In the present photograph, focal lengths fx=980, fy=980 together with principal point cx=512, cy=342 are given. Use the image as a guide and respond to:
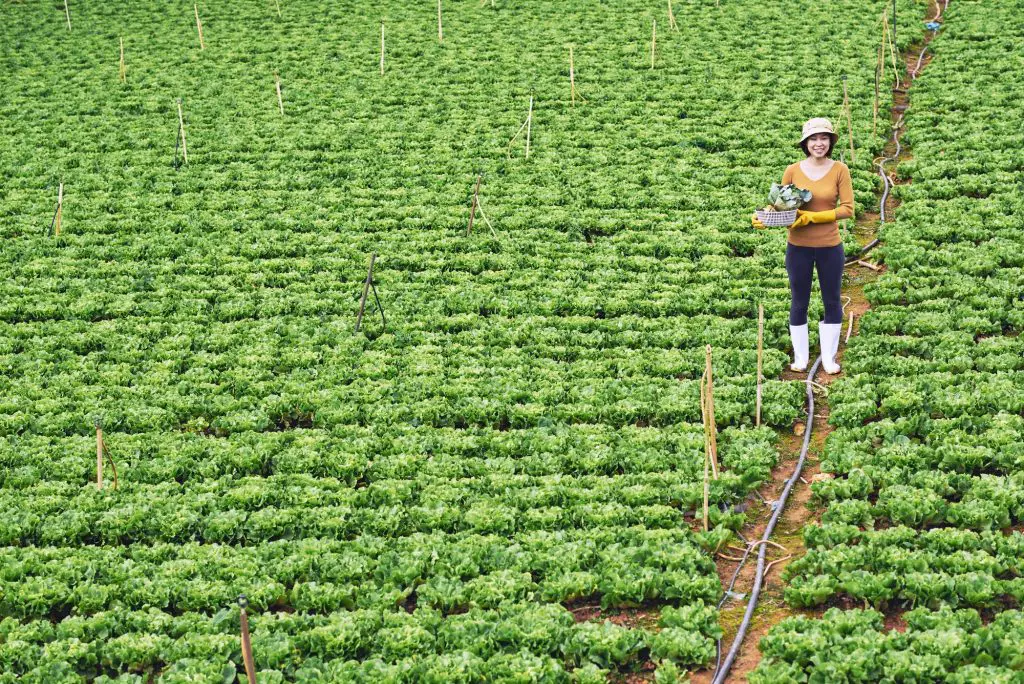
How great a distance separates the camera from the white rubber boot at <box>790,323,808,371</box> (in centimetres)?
1111

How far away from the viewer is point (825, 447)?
9.70 m

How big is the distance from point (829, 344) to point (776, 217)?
1911mm

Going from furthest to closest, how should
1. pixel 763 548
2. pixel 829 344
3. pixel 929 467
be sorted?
pixel 829 344 → pixel 929 467 → pixel 763 548

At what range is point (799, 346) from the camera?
1121cm

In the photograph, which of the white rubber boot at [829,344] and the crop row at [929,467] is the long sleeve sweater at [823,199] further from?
the crop row at [929,467]

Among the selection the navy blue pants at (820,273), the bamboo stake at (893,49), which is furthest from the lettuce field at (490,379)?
the navy blue pants at (820,273)

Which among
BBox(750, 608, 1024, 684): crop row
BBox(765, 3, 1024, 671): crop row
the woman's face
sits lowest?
BBox(750, 608, 1024, 684): crop row

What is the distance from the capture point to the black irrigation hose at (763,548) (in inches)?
282

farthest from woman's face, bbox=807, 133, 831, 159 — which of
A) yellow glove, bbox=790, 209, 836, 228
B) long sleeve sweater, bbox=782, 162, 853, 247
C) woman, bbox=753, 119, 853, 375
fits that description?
yellow glove, bbox=790, 209, 836, 228

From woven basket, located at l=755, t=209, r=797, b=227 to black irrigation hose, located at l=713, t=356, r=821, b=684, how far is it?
1934 millimetres

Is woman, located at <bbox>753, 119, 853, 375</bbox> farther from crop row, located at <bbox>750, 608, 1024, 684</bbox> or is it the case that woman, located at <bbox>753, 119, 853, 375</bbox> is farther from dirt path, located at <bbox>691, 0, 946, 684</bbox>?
crop row, located at <bbox>750, 608, 1024, 684</bbox>

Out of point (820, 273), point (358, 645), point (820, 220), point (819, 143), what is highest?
point (819, 143)

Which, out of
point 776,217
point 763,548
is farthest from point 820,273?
point 763,548

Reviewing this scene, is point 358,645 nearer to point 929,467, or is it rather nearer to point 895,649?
point 895,649
